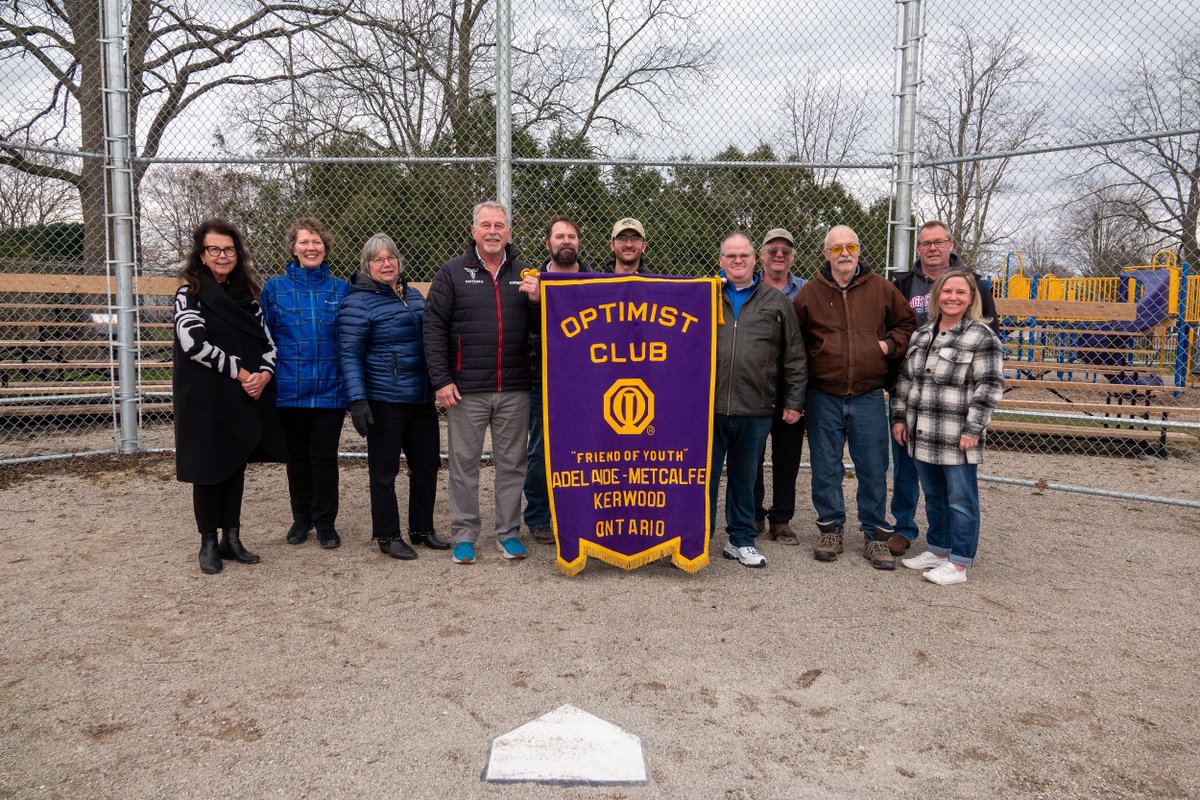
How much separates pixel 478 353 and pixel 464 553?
3.85ft

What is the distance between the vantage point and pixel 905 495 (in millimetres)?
4949

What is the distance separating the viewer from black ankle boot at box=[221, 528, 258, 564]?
4629 millimetres

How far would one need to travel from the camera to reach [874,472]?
15.8ft

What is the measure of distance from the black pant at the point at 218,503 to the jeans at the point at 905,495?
390 centimetres

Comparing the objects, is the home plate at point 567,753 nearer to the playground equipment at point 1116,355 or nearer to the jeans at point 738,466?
the jeans at point 738,466

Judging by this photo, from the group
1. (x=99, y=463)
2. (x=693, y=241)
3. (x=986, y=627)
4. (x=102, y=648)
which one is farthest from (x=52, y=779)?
(x=693, y=241)

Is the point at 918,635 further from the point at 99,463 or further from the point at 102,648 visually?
the point at 99,463

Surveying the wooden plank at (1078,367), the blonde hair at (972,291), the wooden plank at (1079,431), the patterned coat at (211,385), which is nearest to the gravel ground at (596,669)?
the patterned coat at (211,385)

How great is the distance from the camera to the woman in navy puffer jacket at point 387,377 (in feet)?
15.0

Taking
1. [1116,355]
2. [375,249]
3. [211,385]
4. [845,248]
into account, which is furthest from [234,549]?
[1116,355]

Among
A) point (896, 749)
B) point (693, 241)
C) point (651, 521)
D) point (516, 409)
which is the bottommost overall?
point (896, 749)

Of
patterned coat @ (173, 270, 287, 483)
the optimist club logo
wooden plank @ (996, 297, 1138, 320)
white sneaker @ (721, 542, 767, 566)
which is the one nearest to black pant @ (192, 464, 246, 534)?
patterned coat @ (173, 270, 287, 483)

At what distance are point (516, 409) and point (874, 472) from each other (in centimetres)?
219

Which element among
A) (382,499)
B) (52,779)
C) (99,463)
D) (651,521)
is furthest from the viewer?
(99,463)
